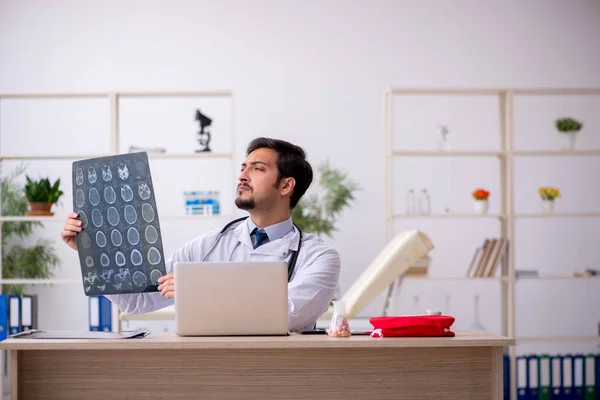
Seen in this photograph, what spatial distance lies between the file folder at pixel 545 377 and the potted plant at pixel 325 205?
5.19 ft

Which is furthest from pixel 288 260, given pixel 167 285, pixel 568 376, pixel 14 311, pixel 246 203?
pixel 568 376

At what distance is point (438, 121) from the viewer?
6.24 metres

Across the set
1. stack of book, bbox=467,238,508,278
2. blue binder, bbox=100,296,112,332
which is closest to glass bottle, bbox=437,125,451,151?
stack of book, bbox=467,238,508,278

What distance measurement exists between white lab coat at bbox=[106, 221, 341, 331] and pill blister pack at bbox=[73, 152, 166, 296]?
0.59ft

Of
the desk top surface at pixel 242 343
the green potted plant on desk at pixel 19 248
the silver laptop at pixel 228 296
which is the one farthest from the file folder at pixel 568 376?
the silver laptop at pixel 228 296

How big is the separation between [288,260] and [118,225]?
62 centimetres

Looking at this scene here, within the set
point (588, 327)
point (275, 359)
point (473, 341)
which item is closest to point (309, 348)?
point (275, 359)

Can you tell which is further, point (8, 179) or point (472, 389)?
point (8, 179)

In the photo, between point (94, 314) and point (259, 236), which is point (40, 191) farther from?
point (259, 236)

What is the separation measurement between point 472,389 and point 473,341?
0.13m

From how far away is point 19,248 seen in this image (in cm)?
592

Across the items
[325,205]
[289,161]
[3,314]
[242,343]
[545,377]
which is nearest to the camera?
[242,343]

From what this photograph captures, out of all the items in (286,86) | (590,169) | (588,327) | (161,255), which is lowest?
(588,327)

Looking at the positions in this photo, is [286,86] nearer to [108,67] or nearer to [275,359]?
[108,67]
